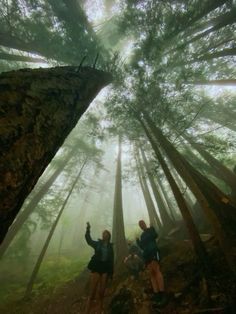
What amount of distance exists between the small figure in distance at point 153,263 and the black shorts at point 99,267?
112 cm

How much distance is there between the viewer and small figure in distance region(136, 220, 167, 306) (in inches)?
221

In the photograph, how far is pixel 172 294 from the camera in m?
5.60

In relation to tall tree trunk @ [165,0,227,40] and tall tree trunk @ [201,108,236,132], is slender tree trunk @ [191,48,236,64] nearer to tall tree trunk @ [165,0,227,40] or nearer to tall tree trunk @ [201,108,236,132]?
tall tree trunk @ [165,0,227,40]

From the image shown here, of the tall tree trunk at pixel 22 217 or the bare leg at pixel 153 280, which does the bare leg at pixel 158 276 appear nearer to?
the bare leg at pixel 153 280

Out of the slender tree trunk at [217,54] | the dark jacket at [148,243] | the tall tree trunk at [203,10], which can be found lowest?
the dark jacket at [148,243]

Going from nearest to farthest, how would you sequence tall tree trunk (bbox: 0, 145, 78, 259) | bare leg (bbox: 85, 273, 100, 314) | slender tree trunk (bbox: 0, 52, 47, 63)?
bare leg (bbox: 85, 273, 100, 314) → slender tree trunk (bbox: 0, 52, 47, 63) → tall tree trunk (bbox: 0, 145, 78, 259)

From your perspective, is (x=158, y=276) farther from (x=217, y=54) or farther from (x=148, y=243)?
(x=217, y=54)

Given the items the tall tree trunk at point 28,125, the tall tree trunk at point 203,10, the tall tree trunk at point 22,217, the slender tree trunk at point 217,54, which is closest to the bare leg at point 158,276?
the tall tree trunk at point 28,125

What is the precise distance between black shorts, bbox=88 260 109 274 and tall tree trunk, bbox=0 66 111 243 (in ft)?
16.8

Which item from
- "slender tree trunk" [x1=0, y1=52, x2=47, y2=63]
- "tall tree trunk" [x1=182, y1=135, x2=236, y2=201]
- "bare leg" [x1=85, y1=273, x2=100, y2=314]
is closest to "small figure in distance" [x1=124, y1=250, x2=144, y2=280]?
"bare leg" [x1=85, y1=273, x2=100, y2=314]

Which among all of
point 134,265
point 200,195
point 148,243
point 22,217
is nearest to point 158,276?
point 148,243

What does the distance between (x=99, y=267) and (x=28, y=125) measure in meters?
5.81

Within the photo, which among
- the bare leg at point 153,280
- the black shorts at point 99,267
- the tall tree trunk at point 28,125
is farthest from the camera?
the black shorts at point 99,267

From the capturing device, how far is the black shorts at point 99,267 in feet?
21.6
